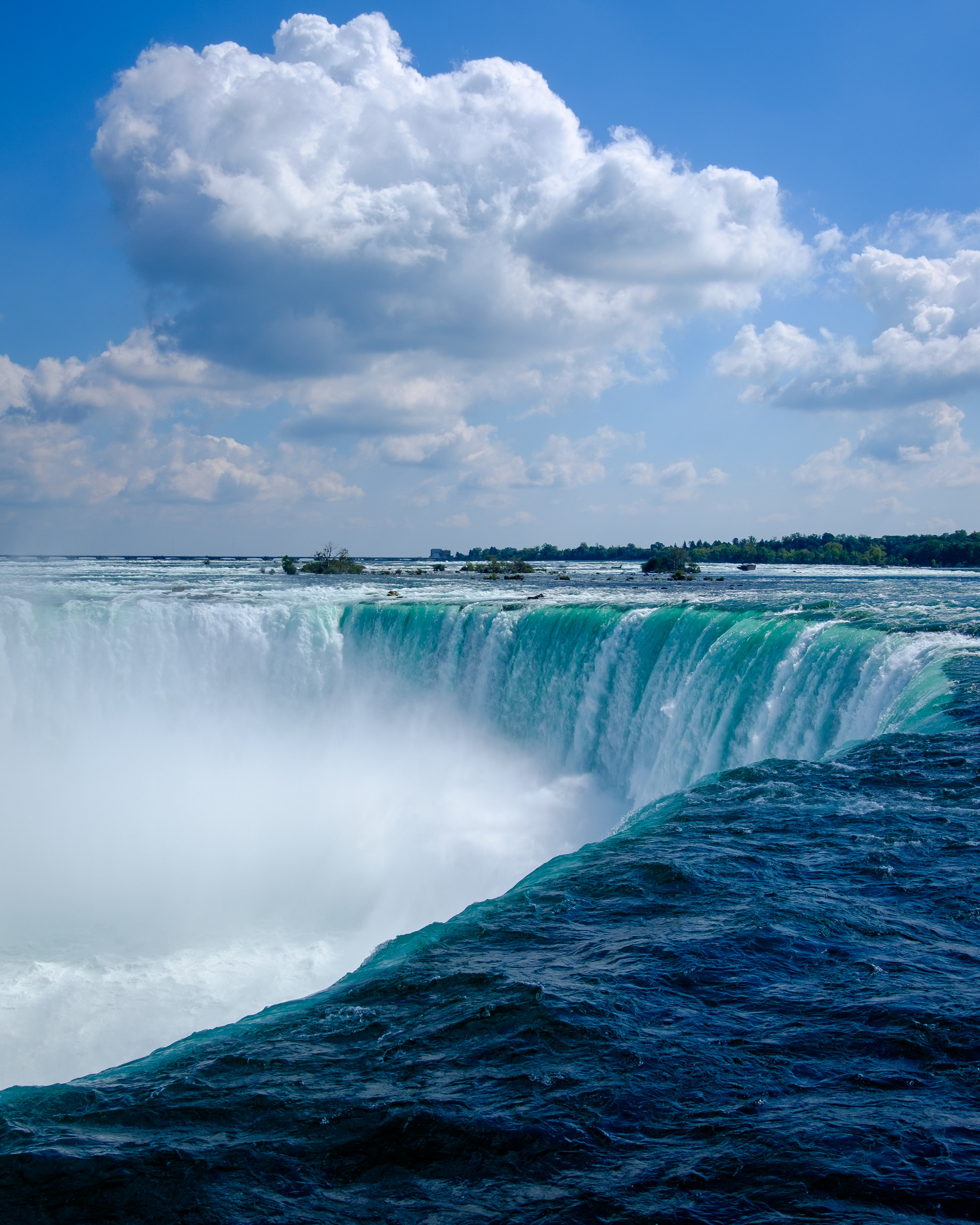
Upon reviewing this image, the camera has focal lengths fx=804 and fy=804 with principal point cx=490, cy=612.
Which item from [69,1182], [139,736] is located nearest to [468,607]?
[139,736]

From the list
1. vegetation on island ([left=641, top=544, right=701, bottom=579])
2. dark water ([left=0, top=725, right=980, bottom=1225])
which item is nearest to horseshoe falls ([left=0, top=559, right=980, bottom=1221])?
dark water ([left=0, top=725, right=980, bottom=1225])

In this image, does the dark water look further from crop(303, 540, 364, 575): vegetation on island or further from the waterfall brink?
crop(303, 540, 364, 575): vegetation on island

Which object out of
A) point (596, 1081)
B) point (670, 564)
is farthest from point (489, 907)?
point (670, 564)

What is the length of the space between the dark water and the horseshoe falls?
0.02m

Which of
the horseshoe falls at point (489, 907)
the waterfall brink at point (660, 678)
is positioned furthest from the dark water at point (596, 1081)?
the waterfall brink at point (660, 678)

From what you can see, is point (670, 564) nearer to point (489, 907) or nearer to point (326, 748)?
point (326, 748)

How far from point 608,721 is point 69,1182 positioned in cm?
1574

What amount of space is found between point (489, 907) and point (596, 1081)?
2742mm

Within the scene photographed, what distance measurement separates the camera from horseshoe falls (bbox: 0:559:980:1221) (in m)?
3.56

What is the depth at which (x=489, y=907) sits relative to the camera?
6816mm

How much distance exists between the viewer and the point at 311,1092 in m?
4.10

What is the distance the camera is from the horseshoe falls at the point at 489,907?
3559mm

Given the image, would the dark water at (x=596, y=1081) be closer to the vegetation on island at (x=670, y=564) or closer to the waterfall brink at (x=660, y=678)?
the waterfall brink at (x=660, y=678)

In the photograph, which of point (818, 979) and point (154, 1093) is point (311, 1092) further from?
point (818, 979)
